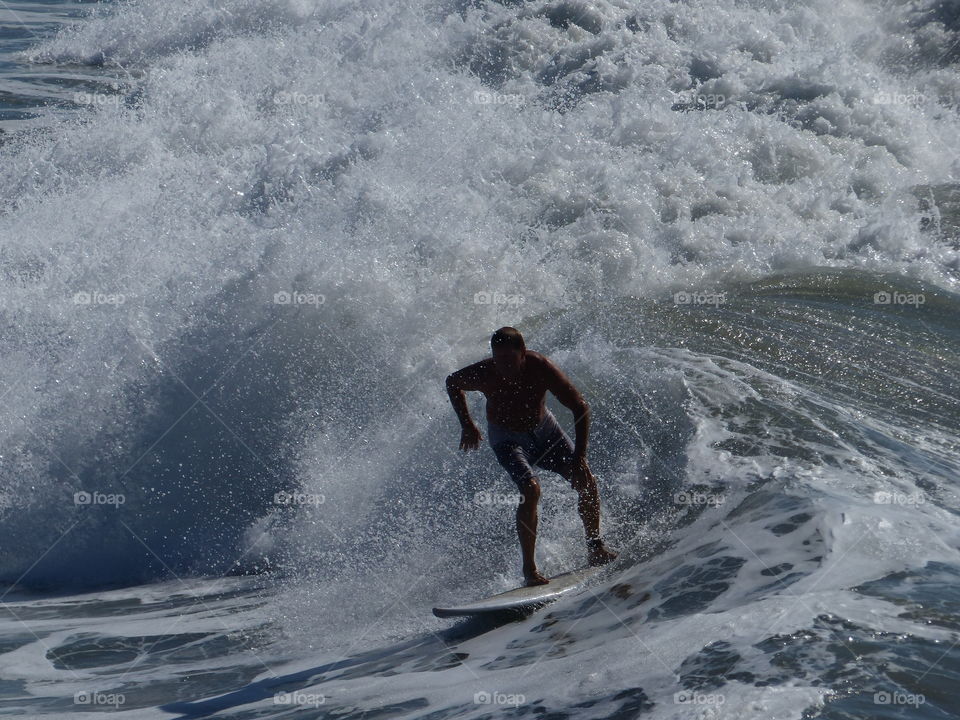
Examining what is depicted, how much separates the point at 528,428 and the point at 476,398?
182 cm

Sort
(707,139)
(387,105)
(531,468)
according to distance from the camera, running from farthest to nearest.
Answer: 1. (387,105)
2. (707,139)
3. (531,468)

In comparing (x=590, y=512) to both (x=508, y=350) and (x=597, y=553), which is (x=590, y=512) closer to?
(x=597, y=553)

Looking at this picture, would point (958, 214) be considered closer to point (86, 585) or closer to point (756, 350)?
point (756, 350)

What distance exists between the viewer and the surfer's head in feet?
18.2

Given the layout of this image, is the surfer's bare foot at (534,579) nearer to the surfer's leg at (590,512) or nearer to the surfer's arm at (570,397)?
the surfer's leg at (590,512)

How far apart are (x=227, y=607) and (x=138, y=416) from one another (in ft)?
6.80

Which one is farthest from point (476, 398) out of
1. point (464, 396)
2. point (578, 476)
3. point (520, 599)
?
point (520, 599)

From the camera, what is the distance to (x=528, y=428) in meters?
5.82

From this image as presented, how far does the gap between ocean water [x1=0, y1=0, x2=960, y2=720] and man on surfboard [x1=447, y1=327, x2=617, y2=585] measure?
1.34ft

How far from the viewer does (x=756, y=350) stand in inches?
Result: 320

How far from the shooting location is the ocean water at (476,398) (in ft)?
16.2

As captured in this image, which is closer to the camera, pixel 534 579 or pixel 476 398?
pixel 534 579

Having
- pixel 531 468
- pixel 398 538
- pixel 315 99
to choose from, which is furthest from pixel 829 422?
pixel 315 99

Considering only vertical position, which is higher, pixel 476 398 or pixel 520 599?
pixel 476 398
